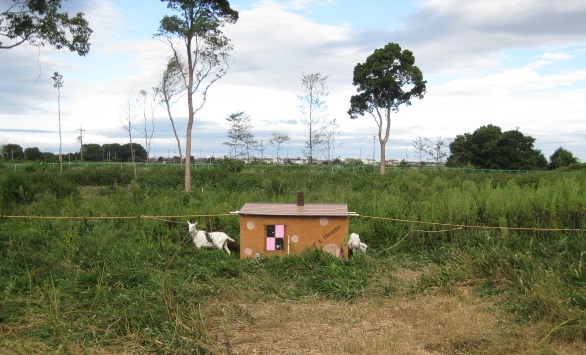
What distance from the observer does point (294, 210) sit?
6.36m

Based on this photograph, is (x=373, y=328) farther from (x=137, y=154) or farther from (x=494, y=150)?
(x=137, y=154)

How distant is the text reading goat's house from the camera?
6.13 metres

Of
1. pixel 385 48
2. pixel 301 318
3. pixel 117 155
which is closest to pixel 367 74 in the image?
pixel 385 48

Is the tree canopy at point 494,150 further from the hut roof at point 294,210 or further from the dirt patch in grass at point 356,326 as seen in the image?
the dirt patch in grass at point 356,326

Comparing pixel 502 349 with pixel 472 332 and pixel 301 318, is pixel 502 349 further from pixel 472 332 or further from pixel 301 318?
pixel 301 318

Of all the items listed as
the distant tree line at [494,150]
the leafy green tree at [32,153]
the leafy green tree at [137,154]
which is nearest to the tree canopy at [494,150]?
the distant tree line at [494,150]

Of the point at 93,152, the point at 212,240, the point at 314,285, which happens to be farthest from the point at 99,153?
the point at 314,285

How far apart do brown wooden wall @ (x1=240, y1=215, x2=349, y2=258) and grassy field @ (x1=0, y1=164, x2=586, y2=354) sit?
0.27m

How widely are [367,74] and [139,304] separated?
23.0 meters

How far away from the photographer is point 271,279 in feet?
17.1

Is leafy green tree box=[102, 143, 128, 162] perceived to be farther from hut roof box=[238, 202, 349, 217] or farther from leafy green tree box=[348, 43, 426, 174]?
hut roof box=[238, 202, 349, 217]

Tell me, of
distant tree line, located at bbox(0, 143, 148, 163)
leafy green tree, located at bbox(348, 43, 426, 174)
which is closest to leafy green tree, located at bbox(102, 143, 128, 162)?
distant tree line, located at bbox(0, 143, 148, 163)

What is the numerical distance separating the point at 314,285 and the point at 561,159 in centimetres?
4714

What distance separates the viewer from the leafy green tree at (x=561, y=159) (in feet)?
147
